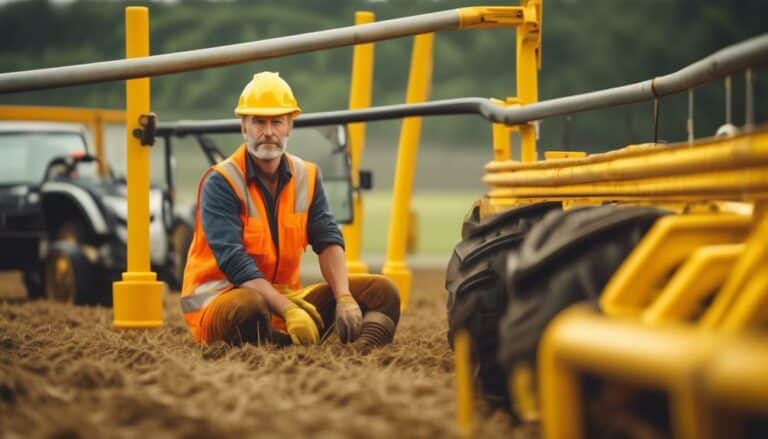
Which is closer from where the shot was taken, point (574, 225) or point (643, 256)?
point (643, 256)

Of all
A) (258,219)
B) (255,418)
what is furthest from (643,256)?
(258,219)

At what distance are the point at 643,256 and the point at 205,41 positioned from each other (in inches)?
1825

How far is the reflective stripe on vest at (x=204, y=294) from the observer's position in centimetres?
657

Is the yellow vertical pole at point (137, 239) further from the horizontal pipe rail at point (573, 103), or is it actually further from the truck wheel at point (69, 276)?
the truck wheel at point (69, 276)

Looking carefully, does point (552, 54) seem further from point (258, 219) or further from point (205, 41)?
point (258, 219)

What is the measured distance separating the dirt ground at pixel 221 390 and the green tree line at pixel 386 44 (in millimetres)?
37324

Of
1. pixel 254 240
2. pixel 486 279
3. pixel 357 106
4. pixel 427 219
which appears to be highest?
pixel 357 106

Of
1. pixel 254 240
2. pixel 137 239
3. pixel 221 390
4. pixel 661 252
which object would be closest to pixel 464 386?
pixel 661 252

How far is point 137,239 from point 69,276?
429cm

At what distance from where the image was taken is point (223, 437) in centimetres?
390

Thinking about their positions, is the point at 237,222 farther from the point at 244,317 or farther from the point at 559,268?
the point at 559,268

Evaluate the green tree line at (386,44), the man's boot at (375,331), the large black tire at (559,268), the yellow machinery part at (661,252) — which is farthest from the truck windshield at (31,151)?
the green tree line at (386,44)

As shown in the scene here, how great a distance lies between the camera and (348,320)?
6.46 m

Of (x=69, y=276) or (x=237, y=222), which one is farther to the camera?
(x=69, y=276)
